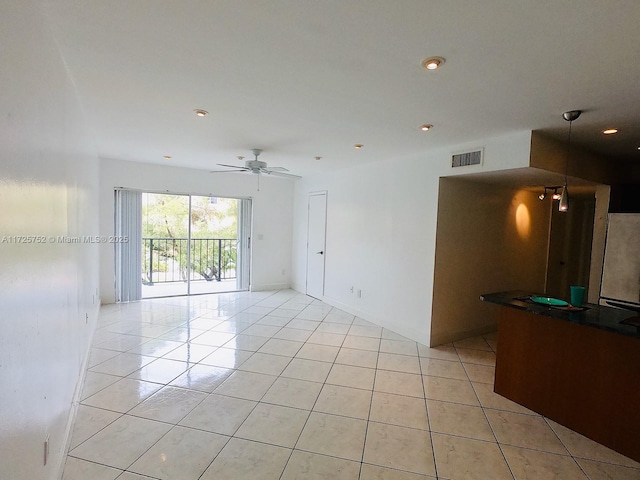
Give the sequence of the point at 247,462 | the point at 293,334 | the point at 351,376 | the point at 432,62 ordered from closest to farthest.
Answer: the point at 432,62
the point at 247,462
the point at 351,376
the point at 293,334

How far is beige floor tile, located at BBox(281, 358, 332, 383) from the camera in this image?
9.87 ft

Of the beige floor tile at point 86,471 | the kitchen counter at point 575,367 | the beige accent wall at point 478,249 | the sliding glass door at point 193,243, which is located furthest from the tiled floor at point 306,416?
the sliding glass door at point 193,243

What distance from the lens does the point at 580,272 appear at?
565 cm

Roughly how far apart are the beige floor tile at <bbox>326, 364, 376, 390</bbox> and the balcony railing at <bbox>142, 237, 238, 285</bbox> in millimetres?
4054

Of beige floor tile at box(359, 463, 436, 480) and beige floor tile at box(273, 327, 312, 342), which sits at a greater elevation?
beige floor tile at box(359, 463, 436, 480)

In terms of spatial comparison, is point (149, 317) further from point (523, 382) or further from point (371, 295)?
point (523, 382)

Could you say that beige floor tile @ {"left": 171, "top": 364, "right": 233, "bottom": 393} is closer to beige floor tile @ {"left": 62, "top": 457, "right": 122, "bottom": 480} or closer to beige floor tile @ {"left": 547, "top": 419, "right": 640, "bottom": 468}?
beige floor tile @ {"left": 62, "top": 457, "right": 122, "bottom": 480}

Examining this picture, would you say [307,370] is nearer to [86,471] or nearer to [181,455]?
[181,455]

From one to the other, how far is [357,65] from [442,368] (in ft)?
9.99

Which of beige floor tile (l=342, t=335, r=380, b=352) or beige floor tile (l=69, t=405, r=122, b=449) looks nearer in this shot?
beige floor tile (l=69, t=405, r=122, b=449)

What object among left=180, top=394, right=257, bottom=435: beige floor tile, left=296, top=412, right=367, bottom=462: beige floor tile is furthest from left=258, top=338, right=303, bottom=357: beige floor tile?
left=296, top=412, right=367, bottom=462: beige floor tile

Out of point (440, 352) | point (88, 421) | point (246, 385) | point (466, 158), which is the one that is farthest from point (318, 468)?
point (466, 158)

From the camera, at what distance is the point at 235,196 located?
247 inches

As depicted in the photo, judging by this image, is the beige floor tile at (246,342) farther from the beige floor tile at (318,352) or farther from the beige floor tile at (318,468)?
the beige floor tile at (318,468)
